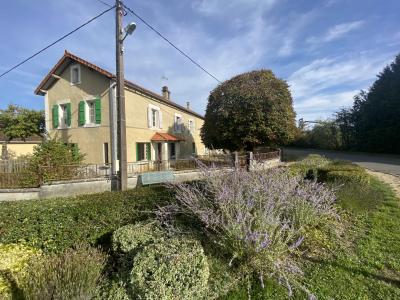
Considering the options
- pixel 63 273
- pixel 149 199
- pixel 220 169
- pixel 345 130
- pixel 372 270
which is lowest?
pixel 372 270

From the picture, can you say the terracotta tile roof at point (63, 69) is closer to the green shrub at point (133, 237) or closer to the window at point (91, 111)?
the window at point (91, 111)

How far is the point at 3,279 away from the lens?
10.8 ft

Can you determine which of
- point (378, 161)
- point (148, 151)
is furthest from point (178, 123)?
point (378, 161)

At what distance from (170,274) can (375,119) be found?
27.1m

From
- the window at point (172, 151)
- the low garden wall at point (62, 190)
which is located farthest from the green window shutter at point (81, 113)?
the window at point (172, 151)

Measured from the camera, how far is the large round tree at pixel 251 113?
13961mm

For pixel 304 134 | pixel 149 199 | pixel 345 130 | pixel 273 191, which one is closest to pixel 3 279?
pixel 149 199

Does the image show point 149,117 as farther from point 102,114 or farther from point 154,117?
point 102,114

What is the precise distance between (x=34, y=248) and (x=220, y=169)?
3.24 m

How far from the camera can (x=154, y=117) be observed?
690 inches

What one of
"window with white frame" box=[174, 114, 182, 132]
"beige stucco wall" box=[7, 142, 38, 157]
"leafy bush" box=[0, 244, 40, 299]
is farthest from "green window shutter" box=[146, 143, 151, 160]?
"beige stucco wall" box=[7, 142, 38, 157]

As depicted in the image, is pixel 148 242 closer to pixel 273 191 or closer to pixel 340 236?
pixel 273 191

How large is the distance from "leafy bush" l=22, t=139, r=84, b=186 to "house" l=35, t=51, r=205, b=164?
9.78 ft

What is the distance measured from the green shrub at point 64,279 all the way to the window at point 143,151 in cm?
1193
